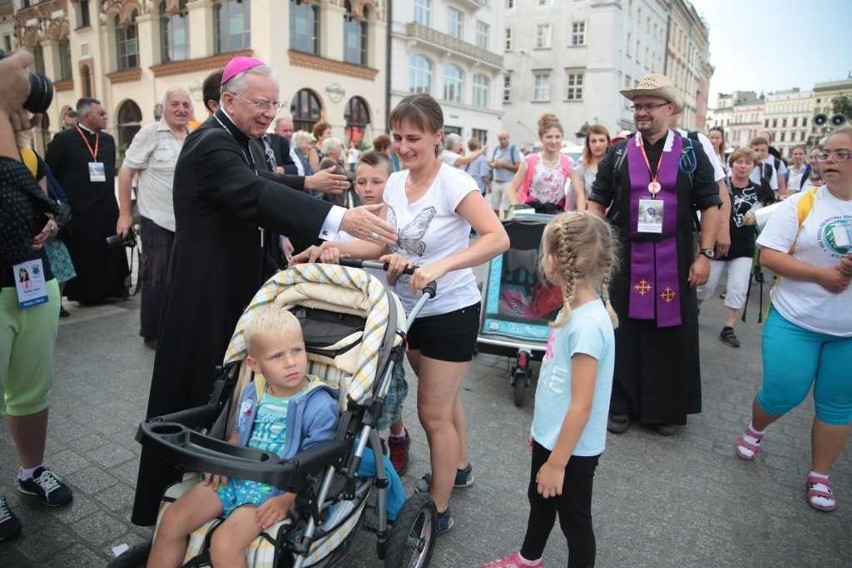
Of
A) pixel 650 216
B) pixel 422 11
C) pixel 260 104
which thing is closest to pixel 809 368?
pixel 650 216

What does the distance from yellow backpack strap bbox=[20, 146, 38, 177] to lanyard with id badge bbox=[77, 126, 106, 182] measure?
161 inches

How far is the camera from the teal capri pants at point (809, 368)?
303 centimetres

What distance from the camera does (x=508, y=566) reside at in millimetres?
2398

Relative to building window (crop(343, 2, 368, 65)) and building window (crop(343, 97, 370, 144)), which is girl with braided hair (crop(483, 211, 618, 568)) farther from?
building window (crop(343, 2, 368, 65))

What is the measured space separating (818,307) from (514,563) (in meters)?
2.14

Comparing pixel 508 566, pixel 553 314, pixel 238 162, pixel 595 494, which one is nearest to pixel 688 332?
pixel 553 314

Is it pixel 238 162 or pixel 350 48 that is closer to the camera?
pixel 238 162

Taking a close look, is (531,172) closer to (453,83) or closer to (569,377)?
(569,377)

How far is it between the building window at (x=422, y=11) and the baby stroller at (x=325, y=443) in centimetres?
2756

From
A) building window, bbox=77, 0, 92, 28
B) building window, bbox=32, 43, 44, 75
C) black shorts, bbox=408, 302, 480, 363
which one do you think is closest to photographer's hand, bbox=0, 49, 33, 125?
black shorts, bbox=408, 302, 480, 363

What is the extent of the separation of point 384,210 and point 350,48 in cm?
2338

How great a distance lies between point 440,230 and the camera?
2533 mm

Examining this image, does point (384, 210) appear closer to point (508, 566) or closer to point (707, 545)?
point (508, 566)

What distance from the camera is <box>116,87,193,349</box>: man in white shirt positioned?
4922 millimetres
